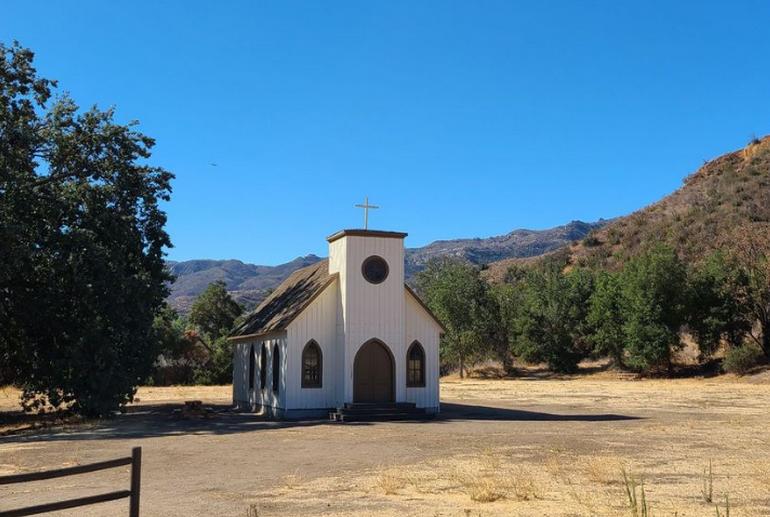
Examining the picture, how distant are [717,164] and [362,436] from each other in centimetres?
9508

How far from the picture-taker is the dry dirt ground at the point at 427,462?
10.8 meters

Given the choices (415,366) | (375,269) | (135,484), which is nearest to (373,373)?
(415,366)

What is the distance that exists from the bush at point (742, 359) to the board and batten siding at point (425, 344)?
89.0 feet

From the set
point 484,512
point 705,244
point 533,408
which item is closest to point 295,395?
point 533,408

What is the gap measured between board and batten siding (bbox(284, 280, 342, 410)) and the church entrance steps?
1.17m

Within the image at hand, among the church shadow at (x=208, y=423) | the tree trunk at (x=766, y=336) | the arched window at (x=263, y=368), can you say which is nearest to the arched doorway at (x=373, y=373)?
the church shadow at (x=208, y=423)

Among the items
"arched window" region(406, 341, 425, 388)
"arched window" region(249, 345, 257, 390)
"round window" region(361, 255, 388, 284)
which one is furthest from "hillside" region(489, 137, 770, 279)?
"arched window" region(249, 345, 257, 390)

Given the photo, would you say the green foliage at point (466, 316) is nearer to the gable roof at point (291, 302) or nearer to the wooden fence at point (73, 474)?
the gable roof at point (291, 302)

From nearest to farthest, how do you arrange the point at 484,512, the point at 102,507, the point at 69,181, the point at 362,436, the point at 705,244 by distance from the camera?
the point at 484,512, the point at 102,507, the point at 362,436, the point at 69,181, the point at 705,244

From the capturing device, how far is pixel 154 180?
29.3 metres

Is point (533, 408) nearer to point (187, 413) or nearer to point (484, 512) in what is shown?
point (187, 413)

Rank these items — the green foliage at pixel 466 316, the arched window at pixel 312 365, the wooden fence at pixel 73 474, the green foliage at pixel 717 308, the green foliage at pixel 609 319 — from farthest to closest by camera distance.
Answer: the green foliage at pixel 466 316
the green foliage at pixel 609 319
the green foliage at pixel 717 308
the arched window at pixel 312 365
the wooden fence at pixel 73 474

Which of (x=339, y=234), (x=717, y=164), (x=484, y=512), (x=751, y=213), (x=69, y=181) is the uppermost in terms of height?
(x=717, y=164)

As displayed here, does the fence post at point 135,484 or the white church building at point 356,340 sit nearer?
the fence post at point 135,484
